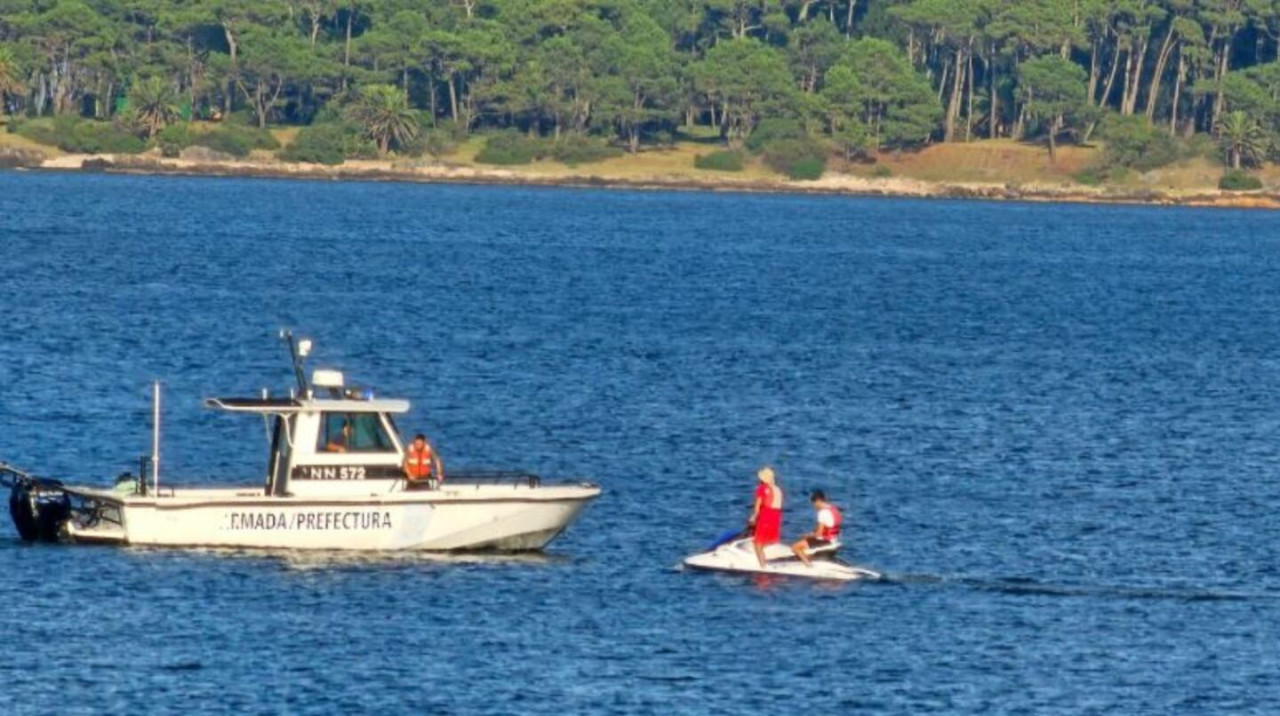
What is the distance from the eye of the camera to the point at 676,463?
204 ft

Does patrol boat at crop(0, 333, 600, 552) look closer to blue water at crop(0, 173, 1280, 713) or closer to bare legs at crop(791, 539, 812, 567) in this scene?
blue water at crop(0, 173, 1280, 713)

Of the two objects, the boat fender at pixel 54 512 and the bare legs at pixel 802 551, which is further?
the boat fender at pixel 54 512

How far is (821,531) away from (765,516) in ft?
3.07

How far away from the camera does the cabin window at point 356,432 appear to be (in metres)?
47.1

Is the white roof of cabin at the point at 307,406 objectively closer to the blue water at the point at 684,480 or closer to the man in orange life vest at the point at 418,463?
the man in orange life vest at the point at 418,463

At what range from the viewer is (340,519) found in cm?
4669

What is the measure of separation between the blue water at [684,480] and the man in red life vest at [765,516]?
2.54ft

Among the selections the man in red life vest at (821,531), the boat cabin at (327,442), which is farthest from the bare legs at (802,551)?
the boat cabin at (327,442)

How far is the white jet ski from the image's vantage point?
1857 inches

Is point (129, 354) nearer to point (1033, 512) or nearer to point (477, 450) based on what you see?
point (477, 450)

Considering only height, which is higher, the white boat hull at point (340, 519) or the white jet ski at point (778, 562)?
the white boat hull at point (340, 519)

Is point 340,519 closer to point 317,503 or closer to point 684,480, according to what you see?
point 317,503

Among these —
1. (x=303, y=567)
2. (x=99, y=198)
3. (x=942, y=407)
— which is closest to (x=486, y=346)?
(x=942, y=407)

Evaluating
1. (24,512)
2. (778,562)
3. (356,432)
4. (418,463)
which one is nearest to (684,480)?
(778,562)
